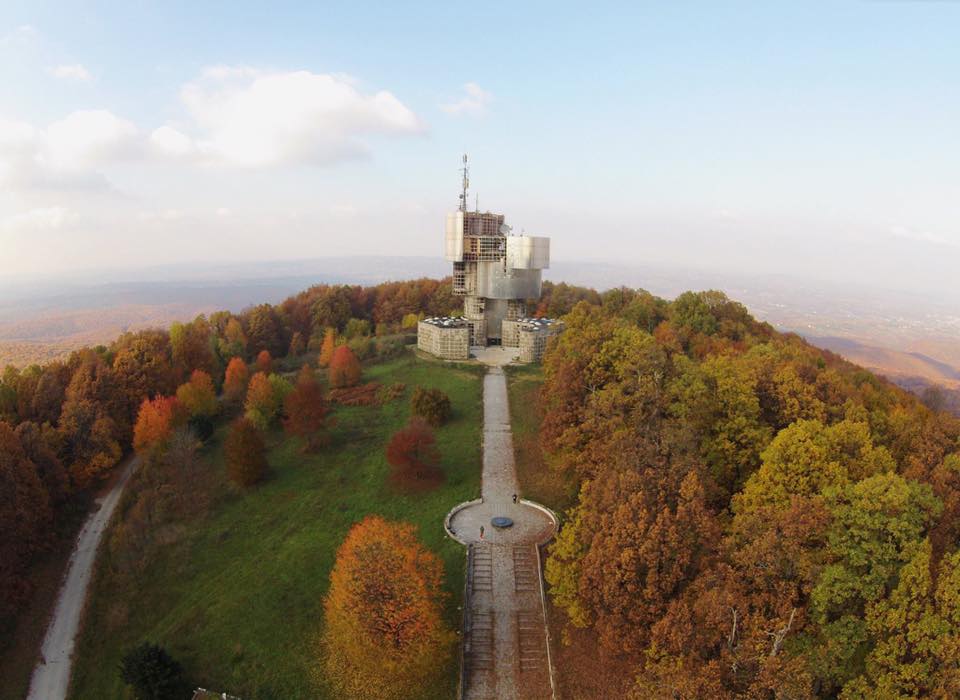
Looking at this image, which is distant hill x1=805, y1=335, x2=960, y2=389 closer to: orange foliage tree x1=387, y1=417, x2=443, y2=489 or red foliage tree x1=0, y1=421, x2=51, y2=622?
orange foliage tree x1=387, y1=417, x2=443, y2=489

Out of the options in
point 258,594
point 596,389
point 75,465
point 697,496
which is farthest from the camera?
point 75,465

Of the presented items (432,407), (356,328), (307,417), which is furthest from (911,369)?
(307,417)

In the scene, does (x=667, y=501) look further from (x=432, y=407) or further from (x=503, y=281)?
(x=503, y=281)

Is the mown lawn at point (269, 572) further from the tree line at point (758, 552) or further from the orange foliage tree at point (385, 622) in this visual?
the tree line at point (758, 552)

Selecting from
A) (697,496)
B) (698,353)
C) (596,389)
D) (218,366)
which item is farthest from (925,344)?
(218,366)

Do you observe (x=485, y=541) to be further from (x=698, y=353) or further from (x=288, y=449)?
(x=698, y=353)

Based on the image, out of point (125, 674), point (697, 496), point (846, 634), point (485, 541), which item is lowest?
point (125, 674)

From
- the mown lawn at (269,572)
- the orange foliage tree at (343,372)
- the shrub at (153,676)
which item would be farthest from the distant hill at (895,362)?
the shrub at (153,676)

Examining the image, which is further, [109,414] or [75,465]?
[109,414]
